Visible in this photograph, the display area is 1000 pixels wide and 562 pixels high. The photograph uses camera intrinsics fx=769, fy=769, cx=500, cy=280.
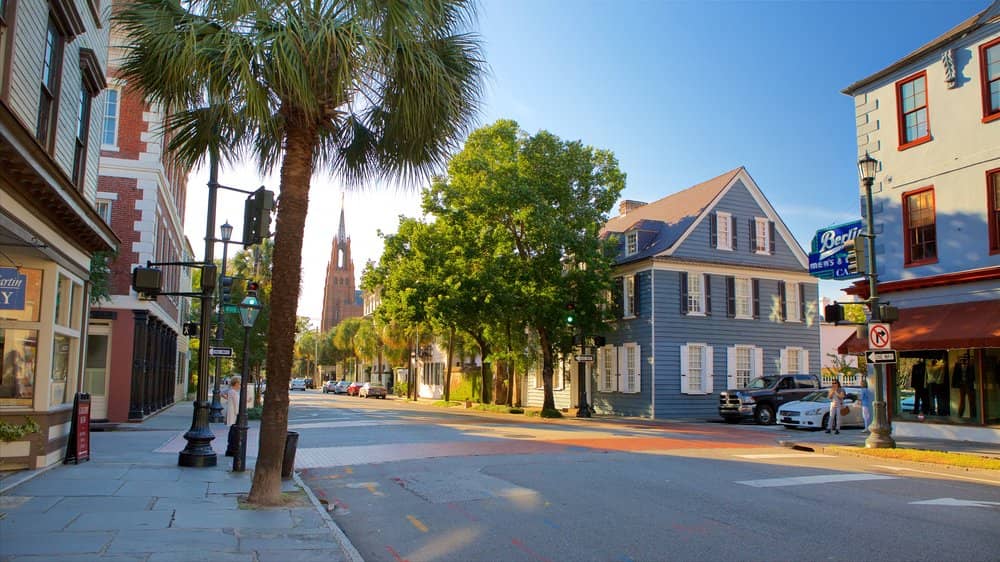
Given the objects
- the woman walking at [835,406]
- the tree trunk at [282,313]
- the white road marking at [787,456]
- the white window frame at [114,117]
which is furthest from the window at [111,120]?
the woman walking at [835,406]

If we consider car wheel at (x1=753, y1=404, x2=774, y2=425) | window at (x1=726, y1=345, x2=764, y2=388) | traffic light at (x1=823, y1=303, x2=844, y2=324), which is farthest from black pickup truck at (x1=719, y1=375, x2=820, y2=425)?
traffic light at (x1=823, y1=303, x2=844, y2=324)

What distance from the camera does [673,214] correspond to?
3584cm

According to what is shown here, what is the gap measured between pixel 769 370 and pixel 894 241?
15.3 meters

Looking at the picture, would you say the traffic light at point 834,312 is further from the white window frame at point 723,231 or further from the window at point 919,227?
the white window frame at point 723,231

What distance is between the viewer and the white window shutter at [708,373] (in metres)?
32.5

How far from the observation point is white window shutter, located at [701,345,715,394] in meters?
32.5

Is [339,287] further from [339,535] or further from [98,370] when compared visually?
[339,535]

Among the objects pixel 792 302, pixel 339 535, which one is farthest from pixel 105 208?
pixel 792 302

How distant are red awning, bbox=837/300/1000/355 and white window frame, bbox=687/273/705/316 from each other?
13132mm

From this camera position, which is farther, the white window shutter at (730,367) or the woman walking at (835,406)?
the white window shutter at (730,367)

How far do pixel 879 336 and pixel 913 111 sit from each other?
21.8 ft

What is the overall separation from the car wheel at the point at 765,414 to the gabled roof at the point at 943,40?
12.0m

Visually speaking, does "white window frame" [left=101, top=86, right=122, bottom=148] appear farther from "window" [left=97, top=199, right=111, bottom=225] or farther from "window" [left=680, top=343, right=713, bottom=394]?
"window" [left=680, top=343, right=713, bottom=394]

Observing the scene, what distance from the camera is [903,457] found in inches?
596
